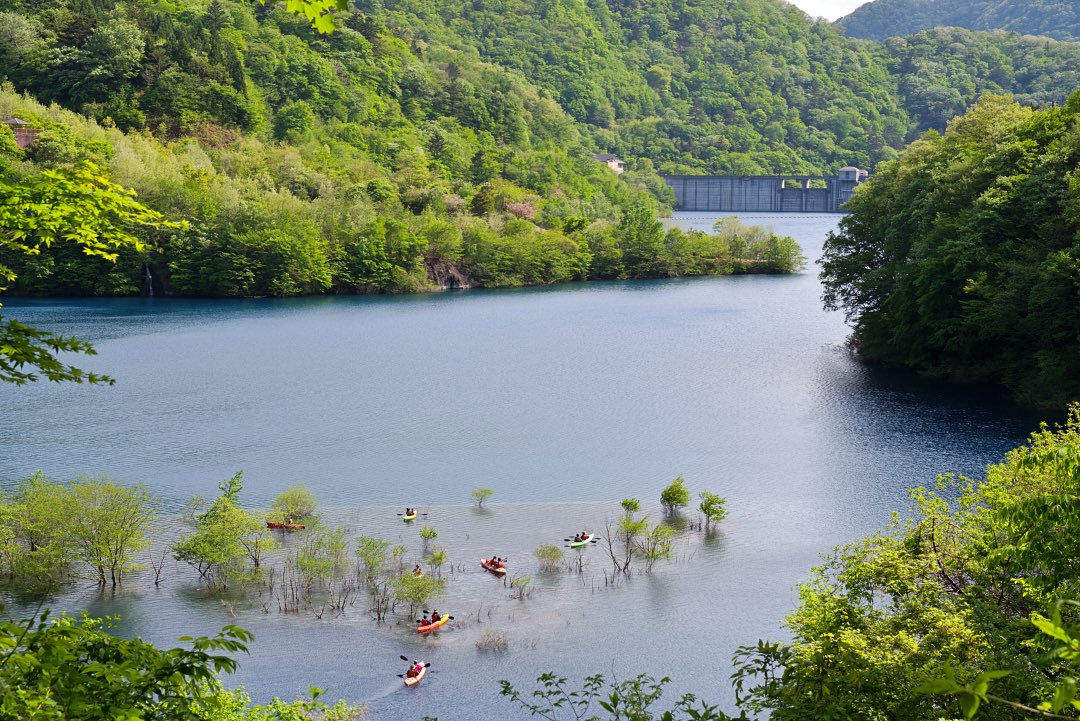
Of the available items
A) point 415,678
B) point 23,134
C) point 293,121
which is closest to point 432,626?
point 415,678

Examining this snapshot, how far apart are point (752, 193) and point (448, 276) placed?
8514cm

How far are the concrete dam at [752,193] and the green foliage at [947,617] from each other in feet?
431

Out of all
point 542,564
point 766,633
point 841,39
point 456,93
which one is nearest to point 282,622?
point 542,564

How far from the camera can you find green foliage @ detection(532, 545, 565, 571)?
20.7 meters

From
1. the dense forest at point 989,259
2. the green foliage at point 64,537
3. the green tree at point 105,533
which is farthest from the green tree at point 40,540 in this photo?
the dense forest at point 989,259

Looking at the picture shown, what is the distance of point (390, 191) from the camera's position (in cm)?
7506

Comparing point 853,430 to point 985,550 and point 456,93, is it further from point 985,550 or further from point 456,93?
point 456,93

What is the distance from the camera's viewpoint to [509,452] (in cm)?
2872

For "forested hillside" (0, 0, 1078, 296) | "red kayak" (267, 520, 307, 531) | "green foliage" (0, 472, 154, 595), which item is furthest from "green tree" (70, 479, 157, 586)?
"forested hillside" (0, 0, 1078, 296)

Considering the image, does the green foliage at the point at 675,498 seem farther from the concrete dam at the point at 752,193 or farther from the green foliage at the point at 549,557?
the concrete dam at the point at 752,193

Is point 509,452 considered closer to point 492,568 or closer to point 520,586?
point 492,568

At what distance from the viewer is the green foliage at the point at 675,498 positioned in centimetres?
2391

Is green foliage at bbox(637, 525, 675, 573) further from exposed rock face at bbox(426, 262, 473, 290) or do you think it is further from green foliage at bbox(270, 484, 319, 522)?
exposed rock face at bbox(426, 262, 473, 290)

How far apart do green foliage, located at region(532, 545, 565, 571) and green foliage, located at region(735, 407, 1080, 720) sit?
322 inches
